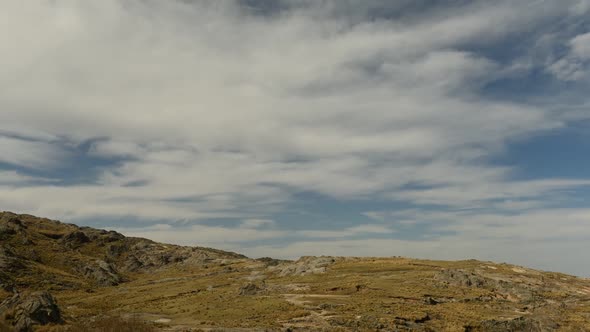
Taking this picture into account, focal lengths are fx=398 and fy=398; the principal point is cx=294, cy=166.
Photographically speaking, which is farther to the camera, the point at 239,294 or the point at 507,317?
the point at 239,294

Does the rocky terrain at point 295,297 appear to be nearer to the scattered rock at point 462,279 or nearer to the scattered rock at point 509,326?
the scattered rock at point 509,326

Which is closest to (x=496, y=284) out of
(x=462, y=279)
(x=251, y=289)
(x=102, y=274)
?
(x=462, y=279)

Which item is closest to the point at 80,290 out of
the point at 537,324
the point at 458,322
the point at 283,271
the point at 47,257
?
the point at 47,257

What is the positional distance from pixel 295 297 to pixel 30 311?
35338 mm

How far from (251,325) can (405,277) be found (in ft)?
137

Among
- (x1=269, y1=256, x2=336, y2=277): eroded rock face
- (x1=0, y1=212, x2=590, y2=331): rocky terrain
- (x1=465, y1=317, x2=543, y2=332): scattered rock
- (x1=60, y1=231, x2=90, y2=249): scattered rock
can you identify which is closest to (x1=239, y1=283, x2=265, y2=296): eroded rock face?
(x1=0, y1=212, x2=590, y2=331): rocky terrain

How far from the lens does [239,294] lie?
6919 cm

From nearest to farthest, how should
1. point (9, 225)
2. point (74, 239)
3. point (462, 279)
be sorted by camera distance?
point (462, 279) < point (9, 225) < point (74, 239)

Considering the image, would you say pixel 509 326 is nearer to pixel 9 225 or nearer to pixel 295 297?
pixel 295 297

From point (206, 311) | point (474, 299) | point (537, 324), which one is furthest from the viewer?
point (474, 299)

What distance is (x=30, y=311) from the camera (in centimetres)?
4209

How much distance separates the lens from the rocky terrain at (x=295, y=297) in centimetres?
4503

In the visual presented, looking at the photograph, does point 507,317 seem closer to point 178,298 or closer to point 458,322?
point 458,322

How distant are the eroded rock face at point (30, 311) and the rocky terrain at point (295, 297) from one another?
0.14 meters
